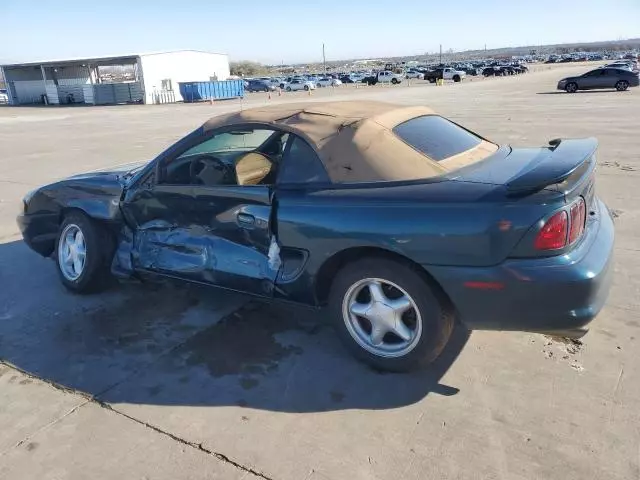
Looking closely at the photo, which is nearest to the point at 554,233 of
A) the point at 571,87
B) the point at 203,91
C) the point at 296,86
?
the point at 571,87

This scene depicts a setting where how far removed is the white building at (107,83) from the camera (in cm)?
4734

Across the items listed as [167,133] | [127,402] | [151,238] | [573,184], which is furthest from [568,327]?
[167,133]

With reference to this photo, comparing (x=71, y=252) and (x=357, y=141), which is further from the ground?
(x=357, y=141)

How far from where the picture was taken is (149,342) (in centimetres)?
384

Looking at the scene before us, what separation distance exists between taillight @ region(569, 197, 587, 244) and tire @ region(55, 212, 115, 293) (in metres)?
3.41

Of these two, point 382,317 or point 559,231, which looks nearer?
point 559,231

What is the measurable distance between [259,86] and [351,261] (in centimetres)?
6179

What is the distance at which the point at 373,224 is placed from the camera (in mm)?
3066

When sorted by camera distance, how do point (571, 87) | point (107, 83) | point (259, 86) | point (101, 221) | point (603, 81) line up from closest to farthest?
1. point (101, 221)
2. point (603, 81)
3. point (571, 87)
4. point (107, 83)
5. point (259, 86)

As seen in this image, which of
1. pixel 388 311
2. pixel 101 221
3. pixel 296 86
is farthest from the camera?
pixel 296 86

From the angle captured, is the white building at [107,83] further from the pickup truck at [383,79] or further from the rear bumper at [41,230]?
the rear bumper at [41,230]

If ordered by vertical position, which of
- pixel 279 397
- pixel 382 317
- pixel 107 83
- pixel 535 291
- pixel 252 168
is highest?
pixel 107 83

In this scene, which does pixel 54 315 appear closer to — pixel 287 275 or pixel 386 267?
pixel 287 275

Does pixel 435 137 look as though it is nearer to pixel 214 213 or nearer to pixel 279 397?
pixel 214 213
